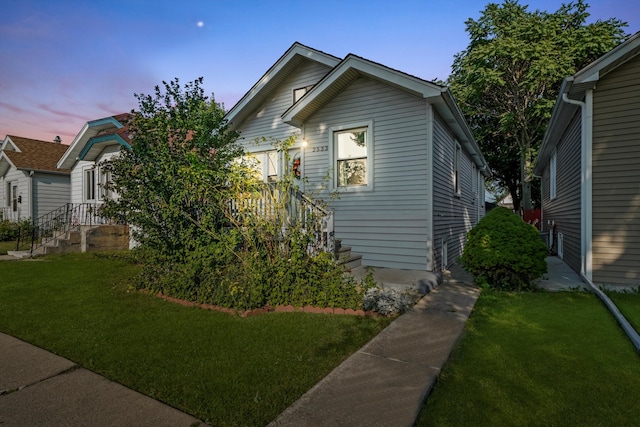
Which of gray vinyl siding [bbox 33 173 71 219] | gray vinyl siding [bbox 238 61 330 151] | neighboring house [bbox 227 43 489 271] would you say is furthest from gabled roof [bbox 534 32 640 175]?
gray vinyl siding [bbox 33 173 71 219]

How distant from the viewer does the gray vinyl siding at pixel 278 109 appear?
962 cm

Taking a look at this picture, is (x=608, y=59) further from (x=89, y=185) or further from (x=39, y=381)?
(x=89, y=185)

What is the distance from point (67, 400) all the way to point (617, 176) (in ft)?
28.8

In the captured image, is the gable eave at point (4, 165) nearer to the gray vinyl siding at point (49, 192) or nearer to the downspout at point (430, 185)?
the gray vinyl siding at point (49, 192)

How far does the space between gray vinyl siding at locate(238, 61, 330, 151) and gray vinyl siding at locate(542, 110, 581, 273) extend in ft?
22.0

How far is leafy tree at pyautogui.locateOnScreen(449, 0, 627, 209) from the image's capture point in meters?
17.1

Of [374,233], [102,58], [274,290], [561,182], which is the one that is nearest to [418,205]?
[374,233]

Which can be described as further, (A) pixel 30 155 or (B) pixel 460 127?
(A) pixel 30 155

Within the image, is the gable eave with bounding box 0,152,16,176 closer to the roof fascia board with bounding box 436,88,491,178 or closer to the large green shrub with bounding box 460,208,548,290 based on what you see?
the roof fascia board with bounding box 436,88,491,178

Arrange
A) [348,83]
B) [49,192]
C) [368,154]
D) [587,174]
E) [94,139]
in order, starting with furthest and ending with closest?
1. [49,192]
2. [94,139]
3. [348,83]
4. [368,154]
5. [587,174]

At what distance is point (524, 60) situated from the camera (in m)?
18.0

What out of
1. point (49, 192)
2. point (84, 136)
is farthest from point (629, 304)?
point (49, 192)

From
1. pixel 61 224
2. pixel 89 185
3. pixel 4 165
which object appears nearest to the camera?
pixel 61 224

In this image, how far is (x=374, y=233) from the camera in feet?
25.7
